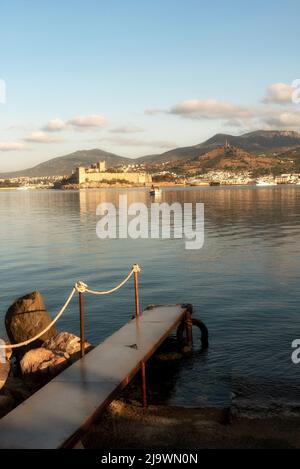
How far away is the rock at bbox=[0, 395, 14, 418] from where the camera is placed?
1224 centimetres

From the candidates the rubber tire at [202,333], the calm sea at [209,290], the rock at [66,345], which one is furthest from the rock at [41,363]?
the rubber tire at [202,333]

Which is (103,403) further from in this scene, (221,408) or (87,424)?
(221,408)

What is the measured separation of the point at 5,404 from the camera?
12.4 metres

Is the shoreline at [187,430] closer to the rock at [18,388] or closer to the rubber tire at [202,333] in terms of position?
the rock at [18,388]

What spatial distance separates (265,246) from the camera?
43969 millimetres

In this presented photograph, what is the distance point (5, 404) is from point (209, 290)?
17.2 m

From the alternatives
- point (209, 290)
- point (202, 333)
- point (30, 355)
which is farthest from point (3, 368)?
point (209, 290)

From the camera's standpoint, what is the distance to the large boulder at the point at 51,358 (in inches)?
572

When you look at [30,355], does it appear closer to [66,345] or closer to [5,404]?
[66,345]

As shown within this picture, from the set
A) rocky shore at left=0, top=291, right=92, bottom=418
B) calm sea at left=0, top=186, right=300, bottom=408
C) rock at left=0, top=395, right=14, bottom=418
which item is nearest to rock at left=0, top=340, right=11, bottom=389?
rocky shore at left=0, top=291, right=92, bottom=418

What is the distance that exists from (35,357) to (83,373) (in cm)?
269

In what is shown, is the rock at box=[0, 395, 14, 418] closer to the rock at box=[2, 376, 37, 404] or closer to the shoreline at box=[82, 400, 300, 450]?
the rock at box=[2, 376, 37, 404]

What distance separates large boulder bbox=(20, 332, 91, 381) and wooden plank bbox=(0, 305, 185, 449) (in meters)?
0.98
